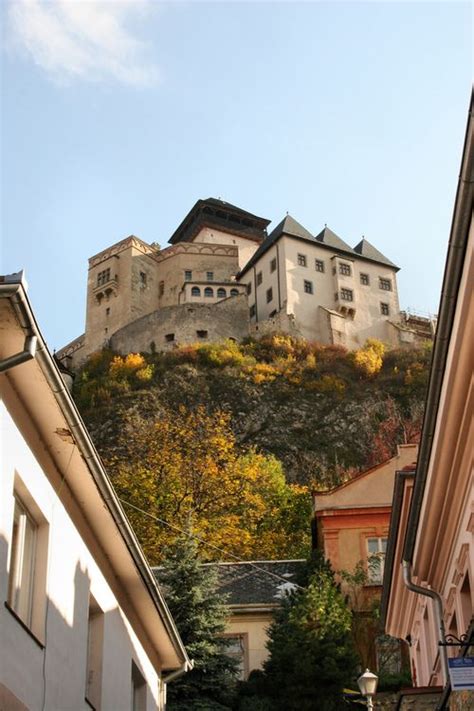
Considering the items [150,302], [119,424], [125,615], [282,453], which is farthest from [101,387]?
[125,615]

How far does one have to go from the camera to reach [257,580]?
2842 cm

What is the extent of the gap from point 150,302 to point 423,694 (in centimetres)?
8109

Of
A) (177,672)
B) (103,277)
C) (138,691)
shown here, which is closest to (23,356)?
(138,691)

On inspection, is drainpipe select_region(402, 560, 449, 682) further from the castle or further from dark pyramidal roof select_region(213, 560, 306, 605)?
the castle

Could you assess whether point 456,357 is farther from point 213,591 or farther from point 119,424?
point 119,424

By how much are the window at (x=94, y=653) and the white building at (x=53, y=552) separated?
0.04 feet

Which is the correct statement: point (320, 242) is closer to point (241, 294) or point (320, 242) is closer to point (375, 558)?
point (241, 294)

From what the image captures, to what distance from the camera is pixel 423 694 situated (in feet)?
39.8

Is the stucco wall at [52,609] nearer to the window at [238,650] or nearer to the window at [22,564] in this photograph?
the window at [22,564]

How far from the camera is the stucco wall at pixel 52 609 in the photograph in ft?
28.5

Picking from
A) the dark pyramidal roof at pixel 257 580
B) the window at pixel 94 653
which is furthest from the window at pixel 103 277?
the window at pixel 94 653

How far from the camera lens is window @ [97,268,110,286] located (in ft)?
309

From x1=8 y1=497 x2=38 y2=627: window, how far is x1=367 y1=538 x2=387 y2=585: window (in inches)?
699

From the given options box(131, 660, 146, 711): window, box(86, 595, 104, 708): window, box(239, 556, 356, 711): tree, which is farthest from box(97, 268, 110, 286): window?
box(86, 595, 104, 708): window
